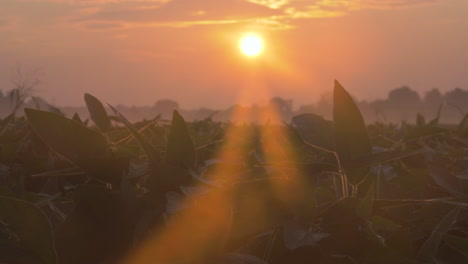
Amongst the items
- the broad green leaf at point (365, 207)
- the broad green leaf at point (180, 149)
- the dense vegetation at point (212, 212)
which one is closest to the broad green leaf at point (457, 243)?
the dense vegetation at point (212, 212)

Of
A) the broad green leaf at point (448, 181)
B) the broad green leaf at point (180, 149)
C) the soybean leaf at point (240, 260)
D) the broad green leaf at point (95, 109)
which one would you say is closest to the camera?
the soybean leaf at point (240, 260)

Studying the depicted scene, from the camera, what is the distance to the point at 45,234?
0.71 metres

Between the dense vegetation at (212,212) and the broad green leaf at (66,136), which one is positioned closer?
the dense vegetation at (212,212)

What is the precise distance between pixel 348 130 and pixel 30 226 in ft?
1.63

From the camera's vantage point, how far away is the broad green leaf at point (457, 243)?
84 centimetres

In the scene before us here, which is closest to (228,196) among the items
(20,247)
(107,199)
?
(107,199)

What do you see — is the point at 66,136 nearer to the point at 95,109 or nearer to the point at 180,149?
the point at 180,149

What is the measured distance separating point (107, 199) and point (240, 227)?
0.70ft

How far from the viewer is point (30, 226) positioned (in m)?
0.71

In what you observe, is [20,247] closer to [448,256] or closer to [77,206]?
[77,206]

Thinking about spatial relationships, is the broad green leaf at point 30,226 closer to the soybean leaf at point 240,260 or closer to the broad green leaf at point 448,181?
the soybean leaf at point 240,260

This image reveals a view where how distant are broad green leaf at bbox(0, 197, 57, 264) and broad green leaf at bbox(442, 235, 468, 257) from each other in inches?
25.2

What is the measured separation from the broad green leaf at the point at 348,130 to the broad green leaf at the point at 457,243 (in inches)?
8.7

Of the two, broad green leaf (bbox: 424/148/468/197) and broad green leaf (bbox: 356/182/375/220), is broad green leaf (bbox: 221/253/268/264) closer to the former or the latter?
broad green leaf (bbox: 356/182/375/220)
